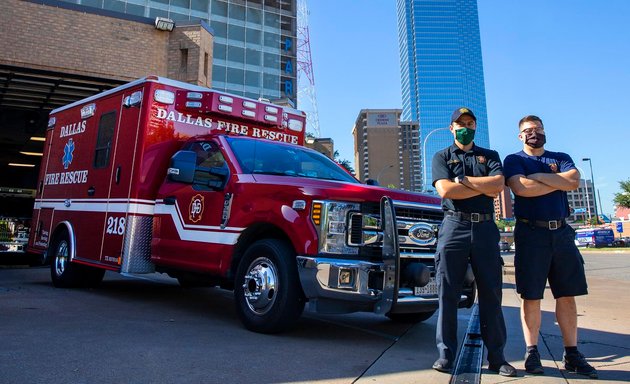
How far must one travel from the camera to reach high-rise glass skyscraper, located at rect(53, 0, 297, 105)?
52.1 m

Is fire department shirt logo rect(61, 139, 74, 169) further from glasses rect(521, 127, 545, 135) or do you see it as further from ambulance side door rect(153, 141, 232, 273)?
glasses rect(521, 127, 545, 135)

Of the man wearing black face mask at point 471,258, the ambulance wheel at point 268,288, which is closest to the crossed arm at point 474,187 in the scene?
the man wearing black face mask at point 471,258

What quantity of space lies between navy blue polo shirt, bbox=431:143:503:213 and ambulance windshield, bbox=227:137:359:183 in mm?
1730

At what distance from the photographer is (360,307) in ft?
13.5

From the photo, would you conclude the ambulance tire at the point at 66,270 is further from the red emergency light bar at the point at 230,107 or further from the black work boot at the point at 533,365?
the black work boot at the point at 533,365

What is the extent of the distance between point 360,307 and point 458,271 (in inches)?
37.7

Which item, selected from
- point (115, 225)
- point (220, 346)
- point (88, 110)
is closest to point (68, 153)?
point (88, 110)

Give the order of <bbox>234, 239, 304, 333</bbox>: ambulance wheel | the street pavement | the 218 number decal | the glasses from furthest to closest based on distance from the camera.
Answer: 1. the 218 number decal
2. <bbox>234, 239, 304, 333</bbox>: ambulance wheel
3. the glasses
4. the street pavement

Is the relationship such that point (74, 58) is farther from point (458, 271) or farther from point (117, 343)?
point (458, 271)

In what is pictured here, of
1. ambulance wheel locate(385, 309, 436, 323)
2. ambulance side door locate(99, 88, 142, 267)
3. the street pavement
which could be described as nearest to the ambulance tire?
the street pavement

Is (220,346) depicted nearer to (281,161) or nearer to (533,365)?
(281,161)

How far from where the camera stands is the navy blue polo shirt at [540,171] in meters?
3.72

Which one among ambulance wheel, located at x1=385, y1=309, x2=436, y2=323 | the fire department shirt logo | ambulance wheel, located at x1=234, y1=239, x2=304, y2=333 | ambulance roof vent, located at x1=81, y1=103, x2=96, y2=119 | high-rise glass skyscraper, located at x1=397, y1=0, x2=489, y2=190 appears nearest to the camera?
ambulance wheel, located at x1=234, y1=239, x2=304, y2=333

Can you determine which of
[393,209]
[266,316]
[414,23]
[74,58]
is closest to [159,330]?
[266,316]
